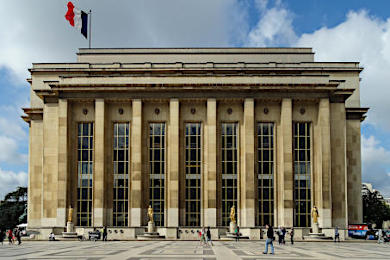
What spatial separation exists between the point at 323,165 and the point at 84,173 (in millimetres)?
28046

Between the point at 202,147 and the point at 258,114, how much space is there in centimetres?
779

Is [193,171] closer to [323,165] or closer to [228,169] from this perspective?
[228,169]

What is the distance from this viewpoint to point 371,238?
2201 inches

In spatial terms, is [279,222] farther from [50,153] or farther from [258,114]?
[50,153]

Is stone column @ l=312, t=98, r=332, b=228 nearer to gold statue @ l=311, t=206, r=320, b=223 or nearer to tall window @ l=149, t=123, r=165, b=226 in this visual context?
gold statue @ l=311, t=206, r=320, b=223

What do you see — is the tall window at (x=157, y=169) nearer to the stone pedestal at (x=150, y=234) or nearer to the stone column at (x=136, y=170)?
the stone column at (x=136, y=170)

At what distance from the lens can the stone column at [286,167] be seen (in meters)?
57.4

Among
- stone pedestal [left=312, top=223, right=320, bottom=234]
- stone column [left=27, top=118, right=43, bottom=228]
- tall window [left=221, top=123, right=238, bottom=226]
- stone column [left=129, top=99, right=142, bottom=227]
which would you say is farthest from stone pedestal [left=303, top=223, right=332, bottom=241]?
stone column [left=27, top=118, right=43, bottom=228]

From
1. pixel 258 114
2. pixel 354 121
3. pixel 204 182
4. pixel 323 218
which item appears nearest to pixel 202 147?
pixel 204 182

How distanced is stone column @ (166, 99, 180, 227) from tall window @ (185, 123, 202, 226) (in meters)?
1.68

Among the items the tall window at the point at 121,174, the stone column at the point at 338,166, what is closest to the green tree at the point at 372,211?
the stone column at the point at 338,166

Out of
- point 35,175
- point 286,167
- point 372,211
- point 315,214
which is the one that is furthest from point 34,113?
point 372,211

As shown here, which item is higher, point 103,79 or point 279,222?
point 103,79

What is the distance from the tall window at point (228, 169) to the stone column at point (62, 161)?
18.4 m
